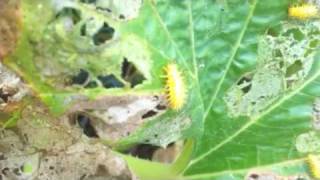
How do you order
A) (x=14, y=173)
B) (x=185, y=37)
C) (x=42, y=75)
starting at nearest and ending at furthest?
(x=42, y=75) → (x=185, y=37) → (x=14, y=173)

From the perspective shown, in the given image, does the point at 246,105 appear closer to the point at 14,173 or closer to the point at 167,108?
the point at 167,108

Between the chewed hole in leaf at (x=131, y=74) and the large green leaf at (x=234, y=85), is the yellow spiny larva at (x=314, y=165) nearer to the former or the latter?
the large green leaf at (x=234, y=85)

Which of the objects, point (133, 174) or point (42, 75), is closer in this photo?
point (42, 75)

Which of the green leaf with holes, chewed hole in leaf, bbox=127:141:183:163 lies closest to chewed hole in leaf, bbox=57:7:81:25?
the green leaf with holes

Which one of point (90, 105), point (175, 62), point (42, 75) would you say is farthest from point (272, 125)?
point (42, 75)

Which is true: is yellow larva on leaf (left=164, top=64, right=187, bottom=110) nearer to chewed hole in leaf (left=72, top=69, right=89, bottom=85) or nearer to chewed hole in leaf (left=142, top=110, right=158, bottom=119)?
chewed hole in leaf (left=142, top=110, right=158, bottom=119)

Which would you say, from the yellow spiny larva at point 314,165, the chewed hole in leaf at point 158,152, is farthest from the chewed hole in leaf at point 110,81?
the yellow spiny larva at point 314,165

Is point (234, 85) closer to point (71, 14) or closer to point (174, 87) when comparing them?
point (174, 87)

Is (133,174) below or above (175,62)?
below
